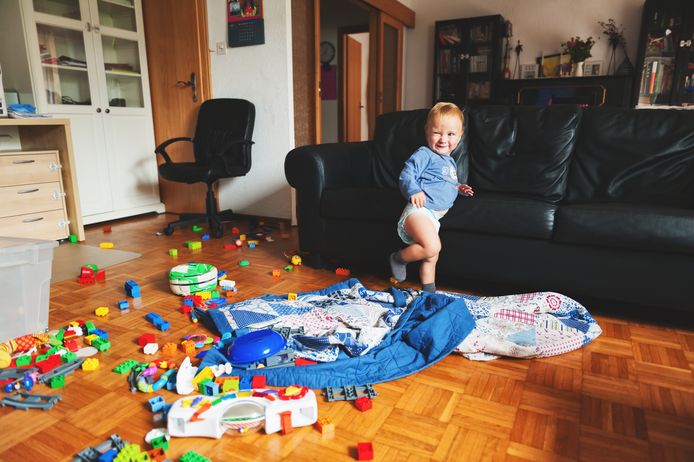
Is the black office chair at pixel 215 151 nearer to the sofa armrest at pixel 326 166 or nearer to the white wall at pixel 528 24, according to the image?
the sofa armrest at pixel 326 166

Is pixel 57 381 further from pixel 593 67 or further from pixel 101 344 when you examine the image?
pixel 593 67

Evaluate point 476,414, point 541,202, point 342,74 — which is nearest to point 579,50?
point 342,74

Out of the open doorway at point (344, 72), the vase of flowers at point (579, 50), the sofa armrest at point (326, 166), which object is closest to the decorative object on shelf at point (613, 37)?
the vase of flowers at point (579, 50)

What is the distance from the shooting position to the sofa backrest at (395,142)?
254 centimetres

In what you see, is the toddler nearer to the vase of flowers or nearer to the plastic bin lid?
the plastic bin lid

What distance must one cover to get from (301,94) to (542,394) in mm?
2837

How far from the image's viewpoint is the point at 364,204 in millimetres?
2217

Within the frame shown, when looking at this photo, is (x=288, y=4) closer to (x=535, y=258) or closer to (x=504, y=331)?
(x=535, y=258)

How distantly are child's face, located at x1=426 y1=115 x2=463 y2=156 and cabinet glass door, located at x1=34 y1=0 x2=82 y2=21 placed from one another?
9.24 ft

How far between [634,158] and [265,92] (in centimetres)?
240

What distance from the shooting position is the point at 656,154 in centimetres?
209

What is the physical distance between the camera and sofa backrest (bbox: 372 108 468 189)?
2.54 meters

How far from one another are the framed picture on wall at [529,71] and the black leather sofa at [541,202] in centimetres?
292

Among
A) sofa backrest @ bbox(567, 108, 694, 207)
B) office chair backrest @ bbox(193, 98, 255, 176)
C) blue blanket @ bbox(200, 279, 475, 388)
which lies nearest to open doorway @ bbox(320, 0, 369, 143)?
office chair backrest @ bbox(193, 98, 255, 176)
